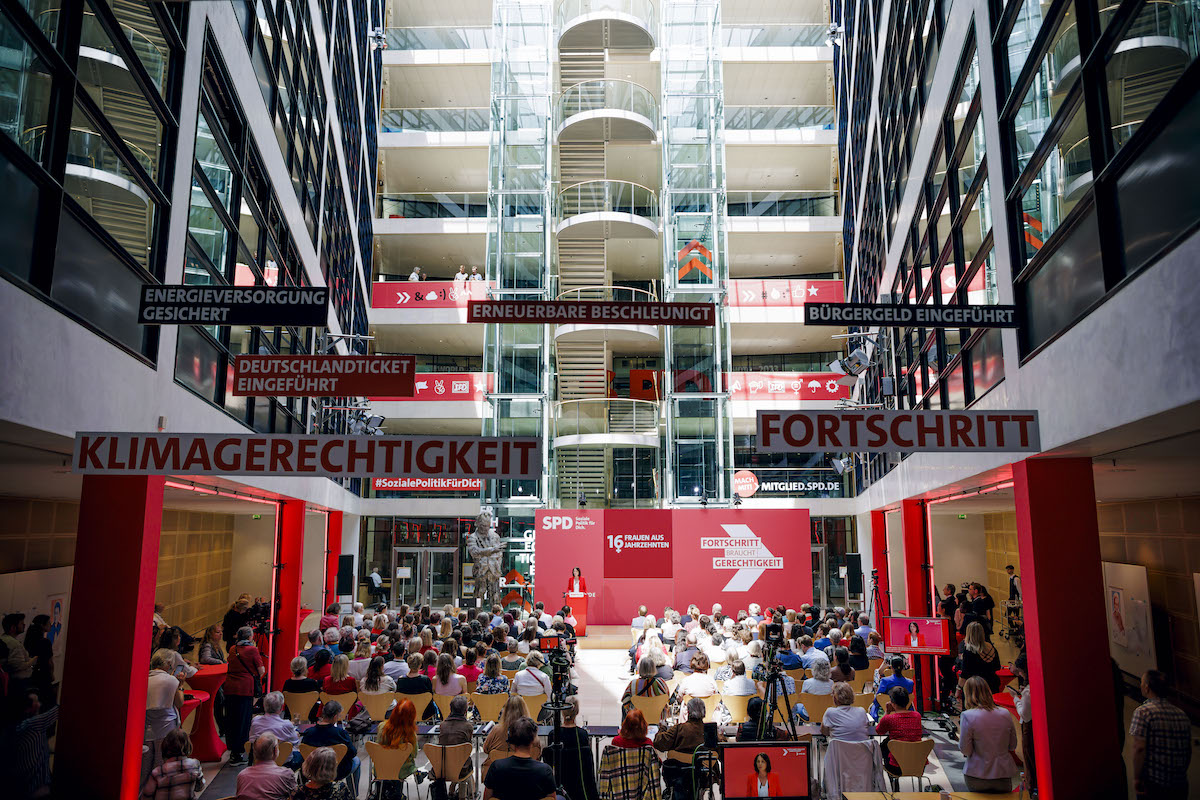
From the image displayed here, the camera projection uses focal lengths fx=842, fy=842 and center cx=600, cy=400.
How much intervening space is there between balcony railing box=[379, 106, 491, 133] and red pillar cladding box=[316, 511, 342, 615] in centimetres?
1681

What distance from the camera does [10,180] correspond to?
5.67m

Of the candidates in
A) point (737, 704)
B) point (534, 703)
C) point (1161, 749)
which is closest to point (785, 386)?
point (737, 704)

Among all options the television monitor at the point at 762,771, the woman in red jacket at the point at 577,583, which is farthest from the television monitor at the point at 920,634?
the woman in red jacket at the point at 577,583

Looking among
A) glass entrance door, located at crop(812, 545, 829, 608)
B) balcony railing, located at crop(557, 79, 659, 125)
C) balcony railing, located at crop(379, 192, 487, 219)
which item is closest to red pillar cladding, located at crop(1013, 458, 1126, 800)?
glass entrance door, located at crop(812, 545, 829, 608)

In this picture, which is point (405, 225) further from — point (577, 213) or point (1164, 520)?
point (1164, 520)

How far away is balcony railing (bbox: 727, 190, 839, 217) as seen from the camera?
3216 cm

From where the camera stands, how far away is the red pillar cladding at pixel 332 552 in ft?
75.7

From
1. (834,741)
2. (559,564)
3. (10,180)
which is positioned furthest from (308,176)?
(834,741)

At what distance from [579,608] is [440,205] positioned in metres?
18.1

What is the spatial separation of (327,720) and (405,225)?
26879 mm

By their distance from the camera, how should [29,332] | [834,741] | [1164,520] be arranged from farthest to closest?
[1164,520] < [834,741] < [29,332]

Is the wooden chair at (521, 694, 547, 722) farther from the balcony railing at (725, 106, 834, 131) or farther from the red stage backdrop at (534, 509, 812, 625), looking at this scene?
the balcony railing at (725, 106, 834, 131)

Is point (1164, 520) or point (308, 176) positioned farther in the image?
point (308, 176)

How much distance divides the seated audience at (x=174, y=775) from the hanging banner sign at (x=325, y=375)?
3455 millimetres
